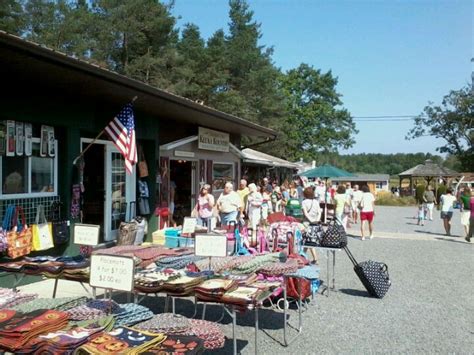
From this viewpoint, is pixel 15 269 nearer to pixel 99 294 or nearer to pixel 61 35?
pixel 99 294

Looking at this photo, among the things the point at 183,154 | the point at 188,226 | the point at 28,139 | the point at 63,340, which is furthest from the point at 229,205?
the point at 63,340

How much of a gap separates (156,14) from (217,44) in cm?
674

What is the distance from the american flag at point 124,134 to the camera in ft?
24.5

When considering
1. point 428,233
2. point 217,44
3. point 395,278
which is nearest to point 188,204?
point 395,278

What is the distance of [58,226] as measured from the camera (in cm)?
728

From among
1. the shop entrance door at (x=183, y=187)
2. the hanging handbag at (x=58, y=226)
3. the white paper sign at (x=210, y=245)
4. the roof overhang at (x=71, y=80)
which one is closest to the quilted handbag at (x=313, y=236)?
the white paper sign at (x=210, y=245)

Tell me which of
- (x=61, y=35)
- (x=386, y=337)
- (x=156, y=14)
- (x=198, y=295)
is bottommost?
(x=386, y=337)

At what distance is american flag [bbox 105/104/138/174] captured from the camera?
7457mm

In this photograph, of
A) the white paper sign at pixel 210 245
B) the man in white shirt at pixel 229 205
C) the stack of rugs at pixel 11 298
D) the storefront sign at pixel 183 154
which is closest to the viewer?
the stack of rugs at pixel 11 298

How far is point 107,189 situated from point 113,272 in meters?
5.80

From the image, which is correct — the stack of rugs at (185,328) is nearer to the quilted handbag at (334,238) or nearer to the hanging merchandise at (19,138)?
the quilted handbag at (334,238)

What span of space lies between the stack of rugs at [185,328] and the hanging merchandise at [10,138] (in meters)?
4.45

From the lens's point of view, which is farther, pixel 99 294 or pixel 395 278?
pixel 395 278

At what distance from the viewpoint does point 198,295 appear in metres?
3.77
